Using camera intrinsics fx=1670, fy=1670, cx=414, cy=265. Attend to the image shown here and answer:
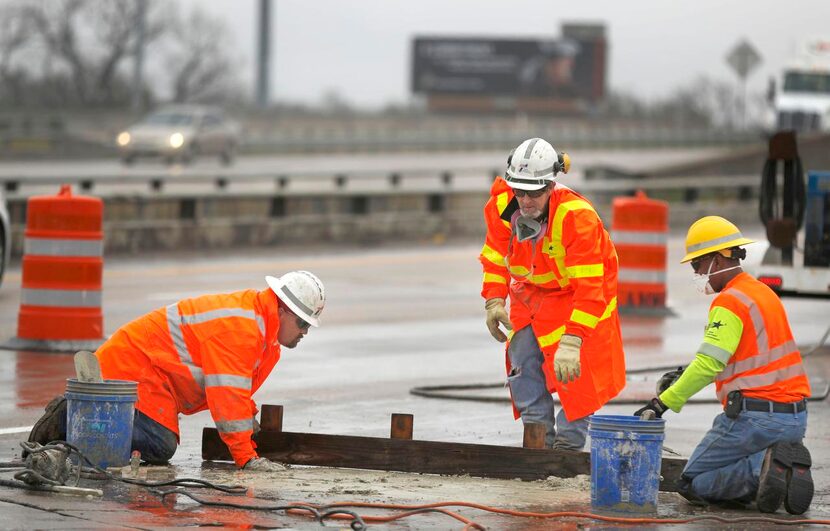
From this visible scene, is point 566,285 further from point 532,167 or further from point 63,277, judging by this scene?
point 63,277

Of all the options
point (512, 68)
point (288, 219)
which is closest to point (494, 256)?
point (288, 219)

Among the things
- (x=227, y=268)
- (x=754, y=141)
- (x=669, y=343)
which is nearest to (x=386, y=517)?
(x=669, y=343)

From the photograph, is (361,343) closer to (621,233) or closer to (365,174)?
(621,233)

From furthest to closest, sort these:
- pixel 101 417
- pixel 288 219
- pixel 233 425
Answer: pixel 288 219 < pixel 233 425 < pixel 101 417

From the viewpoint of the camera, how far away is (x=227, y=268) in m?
21.9

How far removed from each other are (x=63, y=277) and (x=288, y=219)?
13.9 m

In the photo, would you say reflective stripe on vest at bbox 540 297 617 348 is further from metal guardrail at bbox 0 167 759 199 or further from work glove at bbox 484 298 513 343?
metal guardrail at bbox 0 167 759 199

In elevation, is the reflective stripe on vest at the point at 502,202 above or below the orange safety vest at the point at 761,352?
above

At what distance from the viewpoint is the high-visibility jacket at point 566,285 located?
849 cm

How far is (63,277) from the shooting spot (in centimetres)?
1323

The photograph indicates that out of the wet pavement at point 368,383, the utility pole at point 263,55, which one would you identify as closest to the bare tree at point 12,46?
the utility pole at point 263,55

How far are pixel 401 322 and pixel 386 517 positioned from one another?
30.4 ft

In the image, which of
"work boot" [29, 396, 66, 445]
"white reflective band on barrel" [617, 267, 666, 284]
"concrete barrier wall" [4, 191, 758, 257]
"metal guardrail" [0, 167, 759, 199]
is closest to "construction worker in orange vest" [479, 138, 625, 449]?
"work boot" [29, 396, 66, 445]

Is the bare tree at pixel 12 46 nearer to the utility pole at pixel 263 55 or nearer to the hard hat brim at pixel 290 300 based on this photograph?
the utility pole at pixel 263 55
